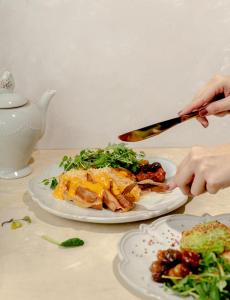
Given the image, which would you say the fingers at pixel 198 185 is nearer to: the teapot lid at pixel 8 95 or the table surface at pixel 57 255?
the table surface at pixel 57 255

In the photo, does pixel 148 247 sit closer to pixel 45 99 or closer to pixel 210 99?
pixel 210 99

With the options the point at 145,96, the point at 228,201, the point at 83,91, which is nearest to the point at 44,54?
the point at 83,91

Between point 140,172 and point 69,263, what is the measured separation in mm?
413

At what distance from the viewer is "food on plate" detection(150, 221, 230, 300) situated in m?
0.90

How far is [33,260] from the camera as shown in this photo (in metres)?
1.09

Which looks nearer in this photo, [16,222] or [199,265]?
[199,265]

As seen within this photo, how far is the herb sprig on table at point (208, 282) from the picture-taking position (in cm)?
89

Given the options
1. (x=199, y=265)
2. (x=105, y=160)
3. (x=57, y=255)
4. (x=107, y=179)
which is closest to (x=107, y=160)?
(x=105, y=160)

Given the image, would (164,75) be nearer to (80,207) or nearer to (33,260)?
(80,207)

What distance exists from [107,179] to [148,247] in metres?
0.26

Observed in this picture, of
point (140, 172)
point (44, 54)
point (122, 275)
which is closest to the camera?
point (122, 275)

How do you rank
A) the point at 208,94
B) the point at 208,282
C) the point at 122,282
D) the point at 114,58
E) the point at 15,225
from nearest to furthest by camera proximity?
the point at 208,282, the point at 122,282, the point at 15,225, the point at 208,94, the point at 114,58

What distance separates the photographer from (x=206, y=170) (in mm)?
991

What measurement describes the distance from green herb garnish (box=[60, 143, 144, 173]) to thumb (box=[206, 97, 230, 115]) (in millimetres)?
238
